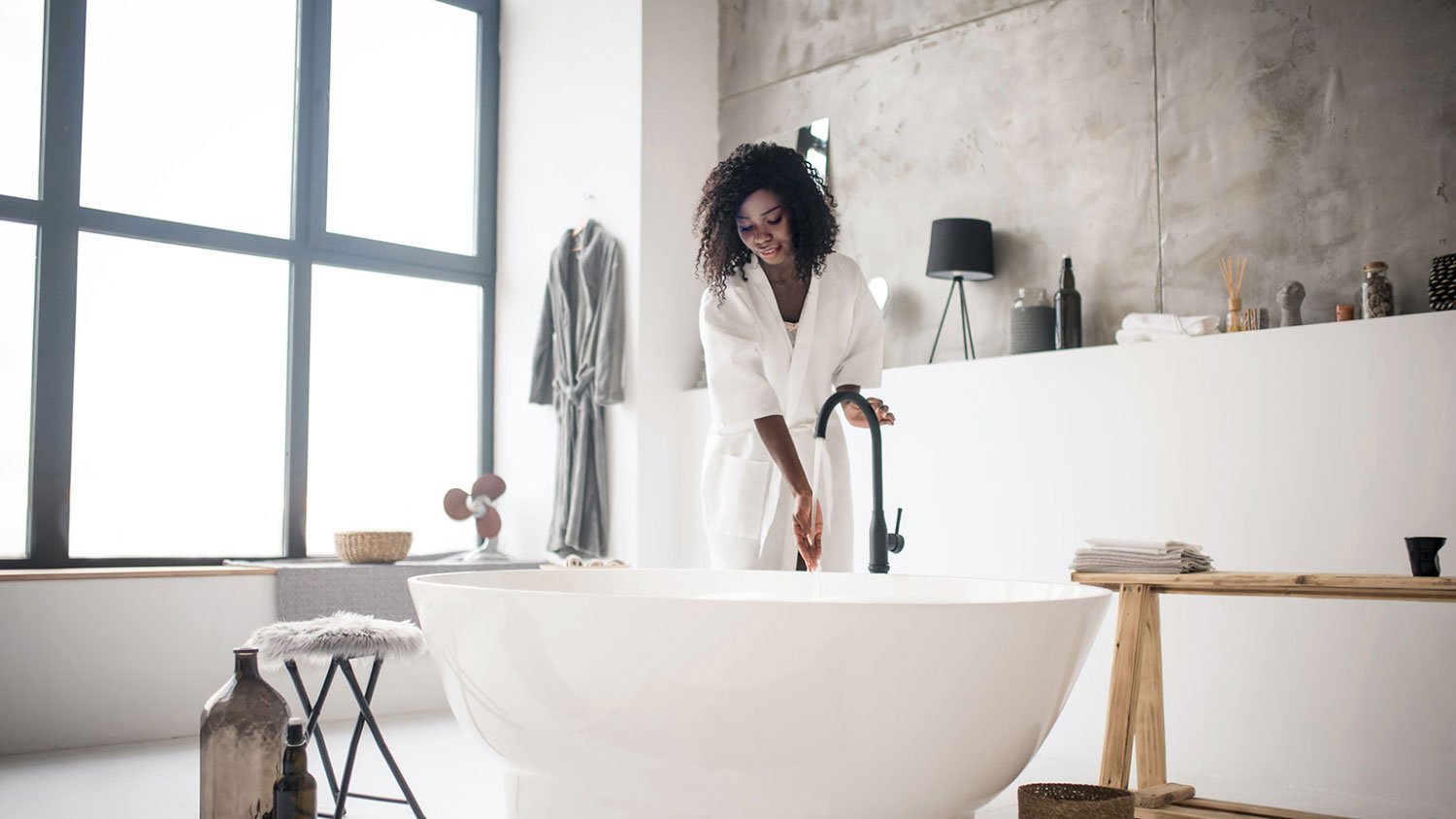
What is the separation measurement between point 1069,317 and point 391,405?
8.71 ft

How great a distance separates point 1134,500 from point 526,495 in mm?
2451

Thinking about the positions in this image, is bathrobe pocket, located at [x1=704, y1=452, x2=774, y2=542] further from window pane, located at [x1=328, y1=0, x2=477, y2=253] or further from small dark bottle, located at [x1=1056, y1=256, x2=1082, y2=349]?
window pane, located at [x1=328, y1=0, x2=477, y2=253]

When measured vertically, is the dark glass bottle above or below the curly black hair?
below

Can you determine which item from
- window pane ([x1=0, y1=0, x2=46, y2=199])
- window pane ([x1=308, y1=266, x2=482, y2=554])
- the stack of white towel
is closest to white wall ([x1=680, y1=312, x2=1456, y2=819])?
the stack of white towel

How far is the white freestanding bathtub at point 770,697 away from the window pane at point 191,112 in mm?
3482

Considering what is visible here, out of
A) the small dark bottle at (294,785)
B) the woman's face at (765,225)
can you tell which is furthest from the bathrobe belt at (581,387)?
the small dark bottle at (294,785)

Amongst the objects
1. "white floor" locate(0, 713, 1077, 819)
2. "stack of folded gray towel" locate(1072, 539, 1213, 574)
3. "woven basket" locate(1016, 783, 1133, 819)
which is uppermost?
"stack of folded gray towel" locate(1072, 539, 1213, 574)

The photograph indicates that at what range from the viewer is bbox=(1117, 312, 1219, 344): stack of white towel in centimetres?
289

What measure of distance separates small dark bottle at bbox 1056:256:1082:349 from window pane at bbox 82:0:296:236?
2.81m

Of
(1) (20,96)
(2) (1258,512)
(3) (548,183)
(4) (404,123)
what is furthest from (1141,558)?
(1) (20,96)

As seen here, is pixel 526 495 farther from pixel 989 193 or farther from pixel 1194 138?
pixel 1194 138

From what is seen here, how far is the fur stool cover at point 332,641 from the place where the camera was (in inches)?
81.8

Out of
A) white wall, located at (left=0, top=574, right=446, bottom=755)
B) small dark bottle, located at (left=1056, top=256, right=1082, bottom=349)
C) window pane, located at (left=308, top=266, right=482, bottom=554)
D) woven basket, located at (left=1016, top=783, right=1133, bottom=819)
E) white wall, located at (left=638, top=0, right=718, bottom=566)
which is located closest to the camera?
woven basket, located at (left=1016, top=783, right=1133, bottom=819)

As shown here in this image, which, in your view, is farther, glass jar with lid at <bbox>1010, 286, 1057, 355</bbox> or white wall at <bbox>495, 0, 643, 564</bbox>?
white wall at <bbox>495, 0, 643, 564</bbox>
